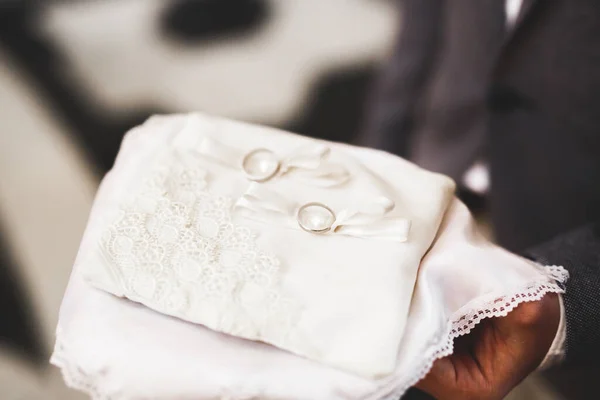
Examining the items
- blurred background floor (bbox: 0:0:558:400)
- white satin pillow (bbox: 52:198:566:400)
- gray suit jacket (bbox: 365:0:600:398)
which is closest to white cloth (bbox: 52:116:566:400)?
white satin pillow (bbox: 52:198:566:400)

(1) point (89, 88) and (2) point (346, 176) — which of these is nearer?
(2) point (346, 176)

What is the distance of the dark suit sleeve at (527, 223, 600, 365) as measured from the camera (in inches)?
20.4

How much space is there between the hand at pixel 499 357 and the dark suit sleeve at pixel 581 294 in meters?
0.03

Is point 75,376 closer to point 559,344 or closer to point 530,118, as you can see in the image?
point 559,344

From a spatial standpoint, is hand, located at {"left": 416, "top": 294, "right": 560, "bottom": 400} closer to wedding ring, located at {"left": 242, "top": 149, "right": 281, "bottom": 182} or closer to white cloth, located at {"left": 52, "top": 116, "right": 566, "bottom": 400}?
white cloth, located at {"left": 52, "top": 116, "right": 566, "bottom": 400}

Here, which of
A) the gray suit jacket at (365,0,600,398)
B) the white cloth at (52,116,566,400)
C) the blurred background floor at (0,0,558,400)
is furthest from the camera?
the blurred background floor at (0,0,558,400)

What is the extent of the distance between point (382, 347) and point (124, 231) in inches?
9.7

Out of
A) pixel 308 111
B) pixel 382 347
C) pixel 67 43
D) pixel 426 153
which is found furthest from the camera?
pixel 67 43

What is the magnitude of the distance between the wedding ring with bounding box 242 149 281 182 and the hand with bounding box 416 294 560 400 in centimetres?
24

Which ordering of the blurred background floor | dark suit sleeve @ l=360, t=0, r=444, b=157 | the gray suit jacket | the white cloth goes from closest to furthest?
the white cloth
the gray suit jacket
dark suit sleeve @ l=360, t=0, r=444, b=157
the blurred background floor

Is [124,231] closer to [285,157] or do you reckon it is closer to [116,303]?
[116,303]

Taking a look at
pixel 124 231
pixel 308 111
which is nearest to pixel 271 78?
pixel 308 111

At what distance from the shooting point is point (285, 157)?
532 millimetres

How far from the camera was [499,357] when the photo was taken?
0.49m
